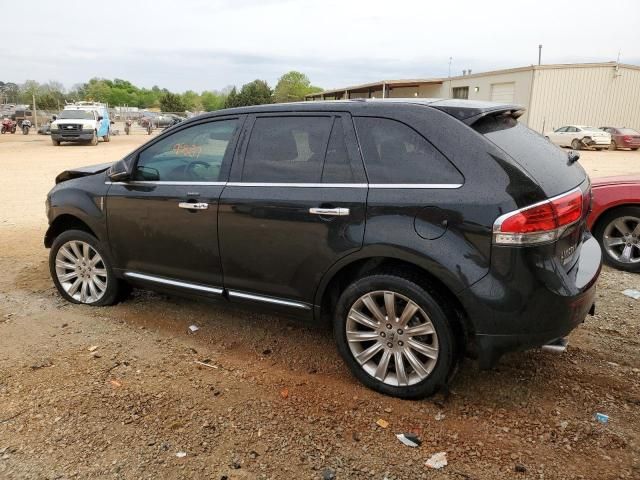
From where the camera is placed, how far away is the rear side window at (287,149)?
3.51 metres

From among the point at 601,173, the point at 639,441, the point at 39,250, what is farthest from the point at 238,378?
the point at 601,173

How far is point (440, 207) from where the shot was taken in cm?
300

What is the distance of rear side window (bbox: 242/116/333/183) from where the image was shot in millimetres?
3508

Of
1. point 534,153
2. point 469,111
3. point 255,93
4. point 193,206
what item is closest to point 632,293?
point 534,153

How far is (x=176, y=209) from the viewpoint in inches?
158

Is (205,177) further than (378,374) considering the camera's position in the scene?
Yes

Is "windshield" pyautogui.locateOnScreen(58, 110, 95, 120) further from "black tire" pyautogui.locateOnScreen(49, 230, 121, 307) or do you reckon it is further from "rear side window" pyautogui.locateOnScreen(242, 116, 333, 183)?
"rear side window" pyautogui.locateOnScreen(242, 116, 333, 183)

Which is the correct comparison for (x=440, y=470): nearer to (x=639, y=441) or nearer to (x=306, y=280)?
(x=639, y=441)

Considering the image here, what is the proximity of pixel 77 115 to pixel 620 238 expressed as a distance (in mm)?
27470

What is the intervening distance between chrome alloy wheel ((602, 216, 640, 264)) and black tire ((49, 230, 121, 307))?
500 cm

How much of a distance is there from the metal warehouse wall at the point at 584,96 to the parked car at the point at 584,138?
3.49 metres

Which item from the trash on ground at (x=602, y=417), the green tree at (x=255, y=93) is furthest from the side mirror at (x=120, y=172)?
the green tree at (x=255, y=93)

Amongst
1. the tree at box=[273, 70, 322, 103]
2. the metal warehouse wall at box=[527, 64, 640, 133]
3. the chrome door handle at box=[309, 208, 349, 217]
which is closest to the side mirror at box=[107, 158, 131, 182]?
the chrome door handle at box=[309, 208, 349, 217]

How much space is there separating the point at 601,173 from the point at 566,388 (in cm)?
1610
